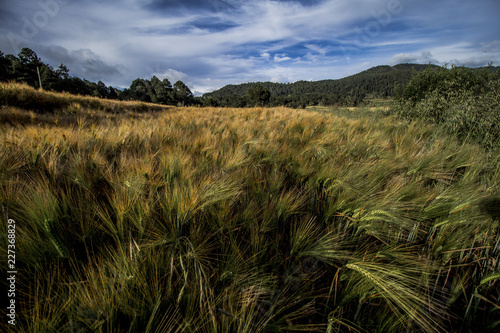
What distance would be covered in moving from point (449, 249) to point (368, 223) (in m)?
0.41

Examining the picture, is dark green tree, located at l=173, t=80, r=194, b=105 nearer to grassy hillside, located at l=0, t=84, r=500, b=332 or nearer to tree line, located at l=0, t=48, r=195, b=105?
tree line, located at l=0, t=48, r=195, b=105

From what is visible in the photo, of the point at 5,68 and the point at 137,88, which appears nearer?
the point at 5,68

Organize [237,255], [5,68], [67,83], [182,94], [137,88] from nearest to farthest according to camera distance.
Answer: [237,255], [5,68], [67,83], [137,88], [182,94]

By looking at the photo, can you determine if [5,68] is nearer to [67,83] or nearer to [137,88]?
Answer: [67,83]

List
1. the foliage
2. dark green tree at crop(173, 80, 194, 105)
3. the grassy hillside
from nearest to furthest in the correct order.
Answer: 1. the grassy hillside
2. the foliage
3. dark green tree at crop(173, 80, 194, 105)

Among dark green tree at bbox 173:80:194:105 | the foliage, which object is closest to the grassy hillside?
the foliage

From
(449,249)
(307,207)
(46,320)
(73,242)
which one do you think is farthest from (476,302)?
(73,242)

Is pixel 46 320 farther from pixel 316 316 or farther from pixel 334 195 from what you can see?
pixel 334 195

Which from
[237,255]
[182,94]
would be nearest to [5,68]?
[182,94]

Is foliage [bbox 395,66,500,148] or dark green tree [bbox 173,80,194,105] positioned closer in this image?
foliage [bbox 395,66,500,148]

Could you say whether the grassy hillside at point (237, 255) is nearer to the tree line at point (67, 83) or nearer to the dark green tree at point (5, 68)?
the tree line at point (67, 83)

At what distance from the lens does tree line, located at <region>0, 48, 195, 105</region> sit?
28.3 m

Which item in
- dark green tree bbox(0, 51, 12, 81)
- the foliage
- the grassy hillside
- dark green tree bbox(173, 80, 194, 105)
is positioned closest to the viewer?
the grassy hillside

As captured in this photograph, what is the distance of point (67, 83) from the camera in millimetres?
30234
